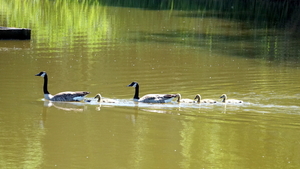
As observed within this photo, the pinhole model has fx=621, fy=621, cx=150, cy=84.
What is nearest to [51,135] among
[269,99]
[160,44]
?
[269,99]

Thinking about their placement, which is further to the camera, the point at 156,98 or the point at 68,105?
the point at 156,98

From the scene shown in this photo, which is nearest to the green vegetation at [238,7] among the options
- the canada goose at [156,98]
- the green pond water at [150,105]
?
the green pond water at [150,105]

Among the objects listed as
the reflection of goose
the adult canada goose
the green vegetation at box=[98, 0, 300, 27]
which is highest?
the green vegetation at box=[98, 0, 300, 27]

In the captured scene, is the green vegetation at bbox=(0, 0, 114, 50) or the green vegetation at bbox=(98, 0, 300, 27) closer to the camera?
the green vegetation at bbox=(0, 0, 114, 50)

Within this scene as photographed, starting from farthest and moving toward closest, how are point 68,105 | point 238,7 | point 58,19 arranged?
point 238,7
point 58,19
point 68,105

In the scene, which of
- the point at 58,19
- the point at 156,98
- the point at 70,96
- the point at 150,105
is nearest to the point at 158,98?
the point at 156,98

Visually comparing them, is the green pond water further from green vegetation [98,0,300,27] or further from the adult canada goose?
green vegetation [98,0,300,27]

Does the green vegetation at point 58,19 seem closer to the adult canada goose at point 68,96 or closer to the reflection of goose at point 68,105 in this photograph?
the adult canada goose at point 68,96

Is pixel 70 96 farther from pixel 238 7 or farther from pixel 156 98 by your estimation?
pixel 238 7

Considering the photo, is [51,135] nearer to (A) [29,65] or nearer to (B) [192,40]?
(A) [29,65]

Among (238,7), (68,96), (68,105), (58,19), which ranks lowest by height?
(68,105)

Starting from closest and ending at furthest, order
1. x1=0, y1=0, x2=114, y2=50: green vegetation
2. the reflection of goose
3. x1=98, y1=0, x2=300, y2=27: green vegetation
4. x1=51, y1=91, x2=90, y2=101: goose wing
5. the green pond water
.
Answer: the green pond water
the reflection of goose
x1=51, y1=91, x2=90, y2=101: goose wing
x1=0, y1=0, x2=114, y2=50: green vegetation
x1=98, y1=0, x2=300, y2=27: green vegetation

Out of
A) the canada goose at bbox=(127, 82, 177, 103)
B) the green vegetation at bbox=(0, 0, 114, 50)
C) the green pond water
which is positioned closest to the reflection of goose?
the green pond water

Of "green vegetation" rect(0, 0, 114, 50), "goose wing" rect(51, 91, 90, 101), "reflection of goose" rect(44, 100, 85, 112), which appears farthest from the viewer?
"green vegetation" rect(0, 0, 114, 50)
